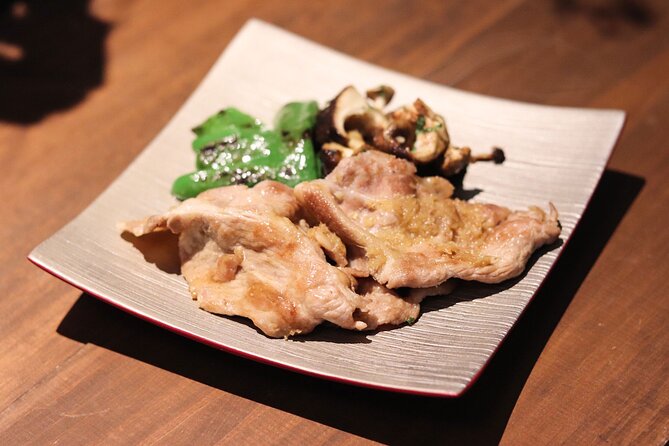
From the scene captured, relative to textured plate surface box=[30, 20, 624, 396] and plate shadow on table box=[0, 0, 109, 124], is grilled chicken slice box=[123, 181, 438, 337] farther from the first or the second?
plate shadow on table box=[0, 0, 109, 124]

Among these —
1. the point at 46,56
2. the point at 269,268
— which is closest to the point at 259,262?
the point at 269,268

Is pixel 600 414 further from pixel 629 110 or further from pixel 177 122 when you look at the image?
pixel 177 122

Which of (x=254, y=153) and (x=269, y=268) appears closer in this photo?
(x=269, y=268)

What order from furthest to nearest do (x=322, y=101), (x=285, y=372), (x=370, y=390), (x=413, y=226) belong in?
(x=322, y=101), (x=413, y=226), (x=285, y=372), (x=370, y=390)

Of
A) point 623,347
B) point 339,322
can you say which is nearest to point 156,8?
point 339,322

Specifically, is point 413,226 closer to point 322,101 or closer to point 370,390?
point 370,390

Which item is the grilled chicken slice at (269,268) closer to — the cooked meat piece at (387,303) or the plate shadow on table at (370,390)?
the cooked meat piece at (387,303)

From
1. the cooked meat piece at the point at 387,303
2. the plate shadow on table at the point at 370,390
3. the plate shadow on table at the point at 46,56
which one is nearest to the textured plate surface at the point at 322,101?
the cooked meat piece at the point at 387,303
